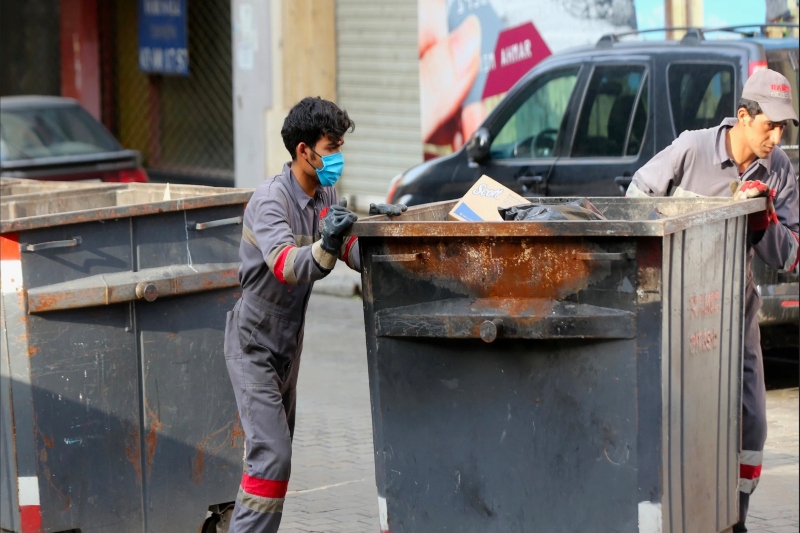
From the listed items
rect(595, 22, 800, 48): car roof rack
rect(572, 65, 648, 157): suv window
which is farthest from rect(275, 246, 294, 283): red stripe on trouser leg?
rect(595, 22, 800, 48): car roof rack

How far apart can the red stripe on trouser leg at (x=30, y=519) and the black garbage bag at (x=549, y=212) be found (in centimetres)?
201

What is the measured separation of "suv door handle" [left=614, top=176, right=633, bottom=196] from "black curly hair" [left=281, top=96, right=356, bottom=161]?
338 cm

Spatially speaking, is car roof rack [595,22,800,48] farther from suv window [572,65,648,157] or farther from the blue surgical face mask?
the blue surgical face mask

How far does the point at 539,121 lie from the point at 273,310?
14.7ft

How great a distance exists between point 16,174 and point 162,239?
6518 millimetres

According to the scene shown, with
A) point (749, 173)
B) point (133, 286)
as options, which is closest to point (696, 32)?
point (749, 173)

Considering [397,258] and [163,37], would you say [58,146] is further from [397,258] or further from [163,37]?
[397,258]

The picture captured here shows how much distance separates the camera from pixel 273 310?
4.36m

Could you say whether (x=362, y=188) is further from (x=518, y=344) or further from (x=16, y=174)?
(x=518, y=344)

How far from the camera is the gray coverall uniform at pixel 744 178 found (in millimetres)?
4730

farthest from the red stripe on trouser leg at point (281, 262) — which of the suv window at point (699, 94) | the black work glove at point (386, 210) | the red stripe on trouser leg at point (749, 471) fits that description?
the suv window at point (699, 94)

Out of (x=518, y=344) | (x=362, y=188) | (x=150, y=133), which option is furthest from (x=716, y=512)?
(x=150, y=133)

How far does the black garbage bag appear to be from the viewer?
13.3ft

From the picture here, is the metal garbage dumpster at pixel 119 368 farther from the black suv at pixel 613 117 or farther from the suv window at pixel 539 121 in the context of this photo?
the suv window at pixel 539 121
